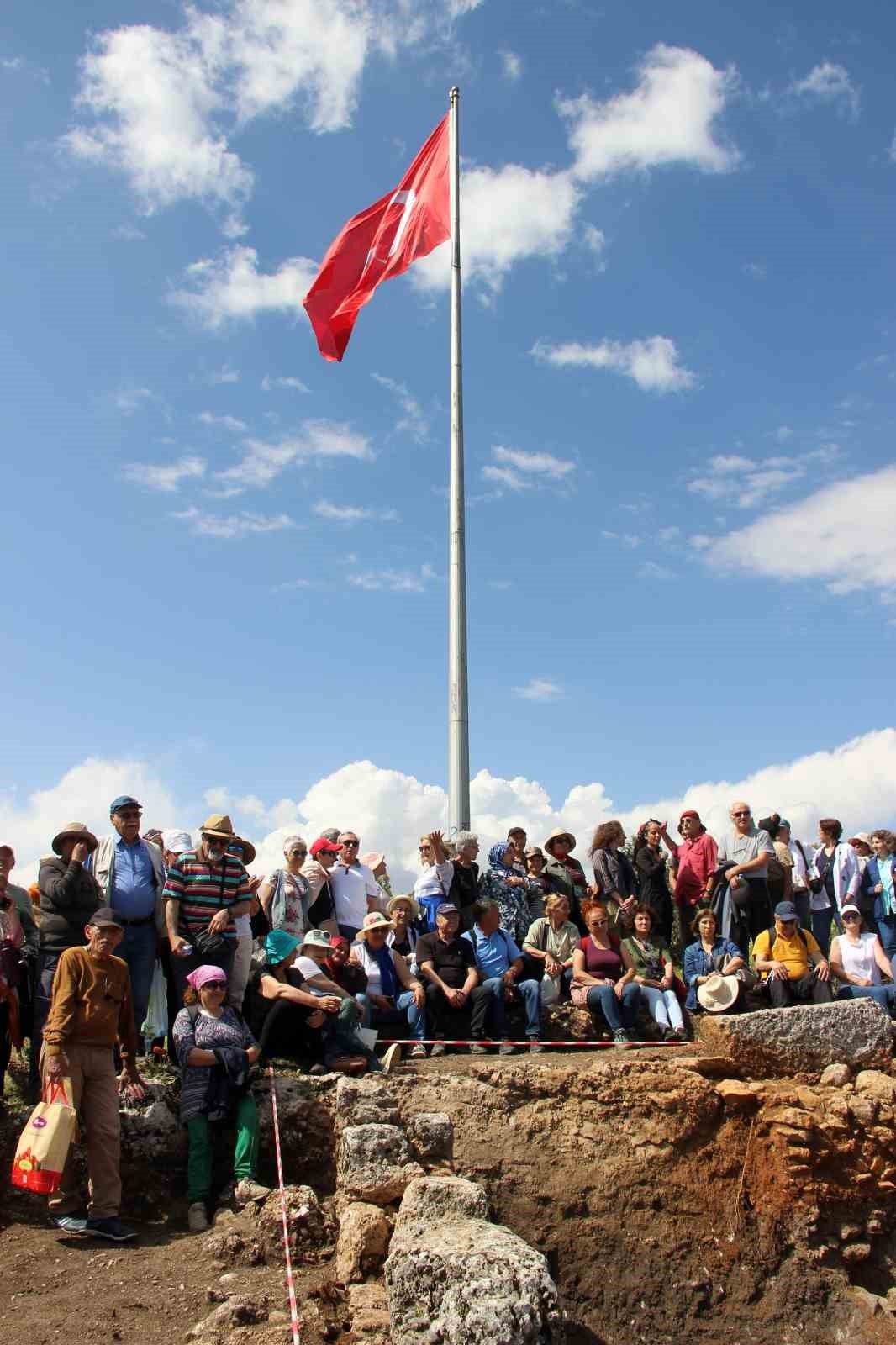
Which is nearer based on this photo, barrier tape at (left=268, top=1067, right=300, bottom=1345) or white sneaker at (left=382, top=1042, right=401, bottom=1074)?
barrier tape at (left=268, top=1067, right=300, bottom=1345)

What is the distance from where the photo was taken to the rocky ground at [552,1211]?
5742mm

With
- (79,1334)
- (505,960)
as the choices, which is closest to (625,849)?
(505,960)

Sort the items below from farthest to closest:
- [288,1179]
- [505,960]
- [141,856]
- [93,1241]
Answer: [505,960] < [141,856] < [288,1179] < [93,1241]

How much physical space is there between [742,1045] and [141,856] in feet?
16.2

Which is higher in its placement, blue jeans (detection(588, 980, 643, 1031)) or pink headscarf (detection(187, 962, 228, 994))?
pink headscarf (detection(187, 962, 228, 994))

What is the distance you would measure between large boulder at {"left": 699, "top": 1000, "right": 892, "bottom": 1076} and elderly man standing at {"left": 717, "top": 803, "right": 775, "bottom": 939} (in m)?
1.54

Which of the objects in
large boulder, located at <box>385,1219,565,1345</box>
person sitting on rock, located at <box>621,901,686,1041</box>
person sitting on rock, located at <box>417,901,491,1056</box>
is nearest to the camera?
large boulder, located at <box>385,1219,565,1345</box>

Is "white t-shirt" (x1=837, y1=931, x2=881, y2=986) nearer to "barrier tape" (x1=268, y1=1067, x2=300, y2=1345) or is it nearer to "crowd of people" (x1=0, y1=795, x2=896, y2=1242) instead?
"crowd of people" (x1=0, y1=795, x2=896, y2=1242)

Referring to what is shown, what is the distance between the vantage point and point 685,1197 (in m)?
7.47

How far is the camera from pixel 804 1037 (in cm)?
840

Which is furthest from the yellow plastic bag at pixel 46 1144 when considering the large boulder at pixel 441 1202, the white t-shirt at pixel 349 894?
the white t-shirt at pixel 349 894

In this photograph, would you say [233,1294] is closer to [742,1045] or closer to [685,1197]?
[685,1197]

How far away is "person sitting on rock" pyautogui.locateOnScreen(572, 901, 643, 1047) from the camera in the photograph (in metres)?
8.75

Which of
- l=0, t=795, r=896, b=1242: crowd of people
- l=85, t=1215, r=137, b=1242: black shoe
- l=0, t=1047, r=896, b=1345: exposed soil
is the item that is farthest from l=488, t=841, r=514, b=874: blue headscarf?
l=85, t=1215, r=137, b=1242: black shoe
